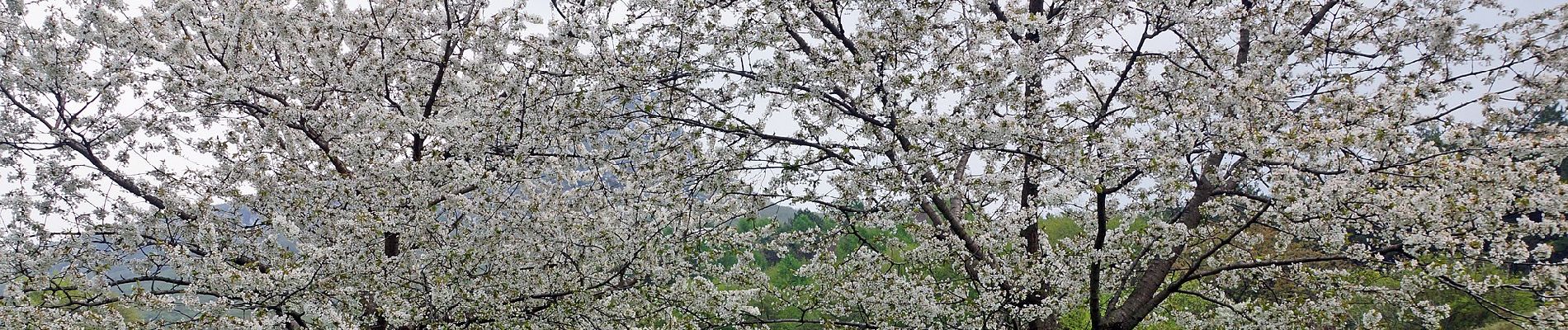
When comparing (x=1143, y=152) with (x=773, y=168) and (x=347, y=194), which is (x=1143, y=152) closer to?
(x=773, y=168)

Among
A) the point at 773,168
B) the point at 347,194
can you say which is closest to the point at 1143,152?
the point at 773,168

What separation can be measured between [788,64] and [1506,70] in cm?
687

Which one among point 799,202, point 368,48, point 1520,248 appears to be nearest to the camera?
point 1520,248

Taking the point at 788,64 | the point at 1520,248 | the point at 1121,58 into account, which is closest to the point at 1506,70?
the point at 1520,248

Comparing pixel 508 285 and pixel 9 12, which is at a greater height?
pixel 9 12

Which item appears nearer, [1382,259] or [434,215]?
[1382,259]

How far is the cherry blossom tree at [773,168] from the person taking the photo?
275 inches

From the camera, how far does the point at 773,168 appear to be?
8.69 metres

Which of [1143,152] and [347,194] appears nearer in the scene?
[1143,152]

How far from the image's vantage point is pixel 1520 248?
20.9 feet

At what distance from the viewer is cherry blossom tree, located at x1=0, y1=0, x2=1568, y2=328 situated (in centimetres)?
698

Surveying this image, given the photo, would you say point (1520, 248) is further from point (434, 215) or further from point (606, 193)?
point (434, 215)

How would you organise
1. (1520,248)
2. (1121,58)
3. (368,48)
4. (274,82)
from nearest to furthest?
(1520,248), (1121,58), (274,82), (368,48)

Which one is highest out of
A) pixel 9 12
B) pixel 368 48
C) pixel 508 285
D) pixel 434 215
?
pixel 368 48
